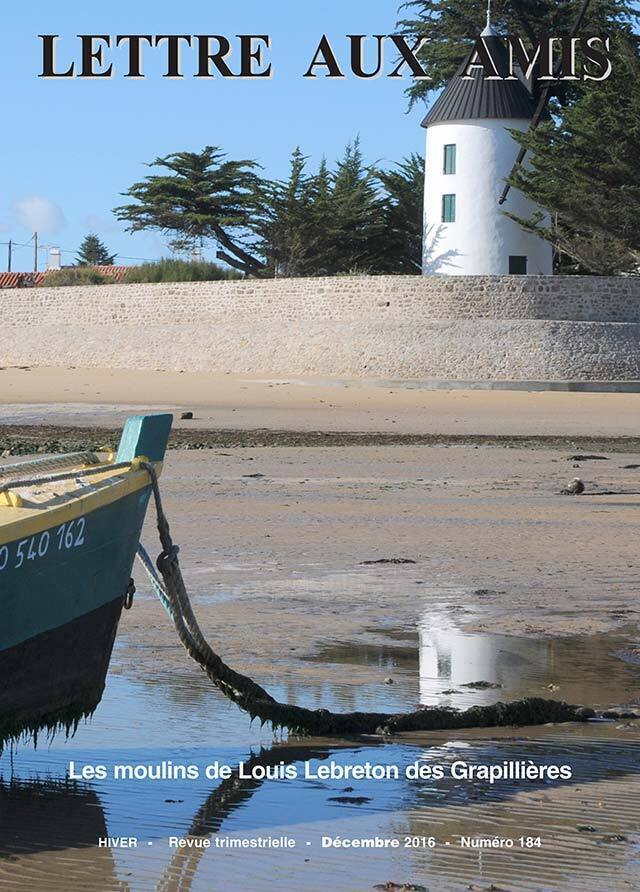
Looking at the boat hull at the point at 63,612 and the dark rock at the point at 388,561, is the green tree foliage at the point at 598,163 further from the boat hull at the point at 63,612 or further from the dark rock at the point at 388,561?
the boat hull at the point at 63,612

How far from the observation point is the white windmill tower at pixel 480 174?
1759 inches

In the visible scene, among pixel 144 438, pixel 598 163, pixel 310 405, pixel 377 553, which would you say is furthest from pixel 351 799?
pixel 598 163

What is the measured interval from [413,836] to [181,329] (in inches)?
1434

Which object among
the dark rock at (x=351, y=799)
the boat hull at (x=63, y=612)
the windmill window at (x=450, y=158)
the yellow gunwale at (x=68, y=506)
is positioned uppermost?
the windmill window at (x=450, y=158)

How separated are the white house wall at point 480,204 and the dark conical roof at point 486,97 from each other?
25 centimetres

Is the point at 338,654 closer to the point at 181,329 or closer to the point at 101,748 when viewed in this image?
the point at 101,748

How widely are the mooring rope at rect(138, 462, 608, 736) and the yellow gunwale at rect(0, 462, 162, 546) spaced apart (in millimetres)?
318

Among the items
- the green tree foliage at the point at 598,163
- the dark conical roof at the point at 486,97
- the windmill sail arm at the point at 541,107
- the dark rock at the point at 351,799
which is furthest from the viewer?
the dark conical roof at the point at 486,97

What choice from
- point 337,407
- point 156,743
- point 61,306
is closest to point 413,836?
point 156,743

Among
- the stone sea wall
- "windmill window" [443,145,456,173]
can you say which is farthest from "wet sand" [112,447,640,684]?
"windmill window" [443,145,456,173]

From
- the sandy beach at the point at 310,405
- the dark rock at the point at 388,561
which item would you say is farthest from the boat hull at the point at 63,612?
the sandy beach at the point at 310,405

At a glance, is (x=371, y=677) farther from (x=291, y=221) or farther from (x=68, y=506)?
(x=291, y=221)

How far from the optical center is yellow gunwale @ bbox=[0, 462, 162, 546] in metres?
4.75

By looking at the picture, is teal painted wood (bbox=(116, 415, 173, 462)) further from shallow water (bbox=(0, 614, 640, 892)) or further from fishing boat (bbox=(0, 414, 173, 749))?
shallow water (bbox=(0, 614, 640, 892))
